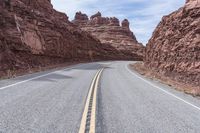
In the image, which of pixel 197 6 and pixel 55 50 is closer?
pixel 197 6

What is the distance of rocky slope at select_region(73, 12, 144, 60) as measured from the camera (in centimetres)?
13625

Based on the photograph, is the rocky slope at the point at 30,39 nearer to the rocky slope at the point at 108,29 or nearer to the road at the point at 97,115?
the road at the point at 97,115

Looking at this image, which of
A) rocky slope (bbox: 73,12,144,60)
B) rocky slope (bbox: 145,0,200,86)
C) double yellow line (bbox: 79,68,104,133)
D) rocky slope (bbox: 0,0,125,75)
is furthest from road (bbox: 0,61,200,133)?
rocky slope (bbox: 73,12,144,60)

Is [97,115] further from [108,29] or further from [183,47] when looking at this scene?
[108,29]

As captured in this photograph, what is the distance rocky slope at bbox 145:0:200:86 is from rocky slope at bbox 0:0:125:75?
14611mm

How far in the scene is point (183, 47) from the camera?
27.3 meters

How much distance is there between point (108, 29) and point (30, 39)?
106 meters

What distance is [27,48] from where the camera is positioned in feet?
135

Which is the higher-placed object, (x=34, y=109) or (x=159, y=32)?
(x=159, y=32)

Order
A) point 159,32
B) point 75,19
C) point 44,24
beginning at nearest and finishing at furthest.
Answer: point 159,32, point 44,24, point 75,19

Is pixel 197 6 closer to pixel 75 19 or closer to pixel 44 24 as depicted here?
pixel 44 24

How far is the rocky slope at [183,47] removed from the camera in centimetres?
2389

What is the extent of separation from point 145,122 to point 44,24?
1818 inches

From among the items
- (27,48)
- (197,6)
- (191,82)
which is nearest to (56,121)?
(191,82)
